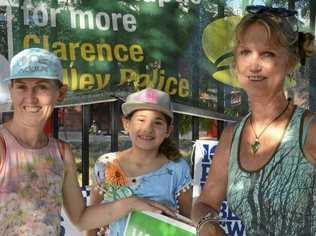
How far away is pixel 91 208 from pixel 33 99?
1.99 feet

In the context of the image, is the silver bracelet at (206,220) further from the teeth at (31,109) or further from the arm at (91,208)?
the teeth at (31,109)

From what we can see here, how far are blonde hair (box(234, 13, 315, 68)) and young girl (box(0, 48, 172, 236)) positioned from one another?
0.80 metres

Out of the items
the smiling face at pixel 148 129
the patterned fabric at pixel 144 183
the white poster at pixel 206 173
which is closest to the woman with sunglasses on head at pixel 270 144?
the patterned fabric at pixel 144 183

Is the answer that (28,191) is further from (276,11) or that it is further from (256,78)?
(276,11)

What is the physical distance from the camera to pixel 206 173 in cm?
405

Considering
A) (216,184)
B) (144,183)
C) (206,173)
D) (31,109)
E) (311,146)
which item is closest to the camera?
(311,146)

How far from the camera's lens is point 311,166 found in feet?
5.65

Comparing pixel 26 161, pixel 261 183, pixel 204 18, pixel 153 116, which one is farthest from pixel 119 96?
pixel 261 183

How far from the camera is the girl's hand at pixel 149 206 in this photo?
93.4 inches

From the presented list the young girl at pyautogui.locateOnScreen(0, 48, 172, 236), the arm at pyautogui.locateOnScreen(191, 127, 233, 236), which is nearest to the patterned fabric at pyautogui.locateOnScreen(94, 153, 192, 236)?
the young girl at pyautogui.locateOnScreen(0, 48, 172, 236)

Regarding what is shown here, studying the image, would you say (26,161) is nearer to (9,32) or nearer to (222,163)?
(222,163)

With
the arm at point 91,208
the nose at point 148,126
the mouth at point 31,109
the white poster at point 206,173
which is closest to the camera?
the mouth at point 31,109

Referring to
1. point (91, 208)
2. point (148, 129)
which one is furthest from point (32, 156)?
point (148, 129)

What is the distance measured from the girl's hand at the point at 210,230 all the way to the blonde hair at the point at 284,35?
0.62 meters
